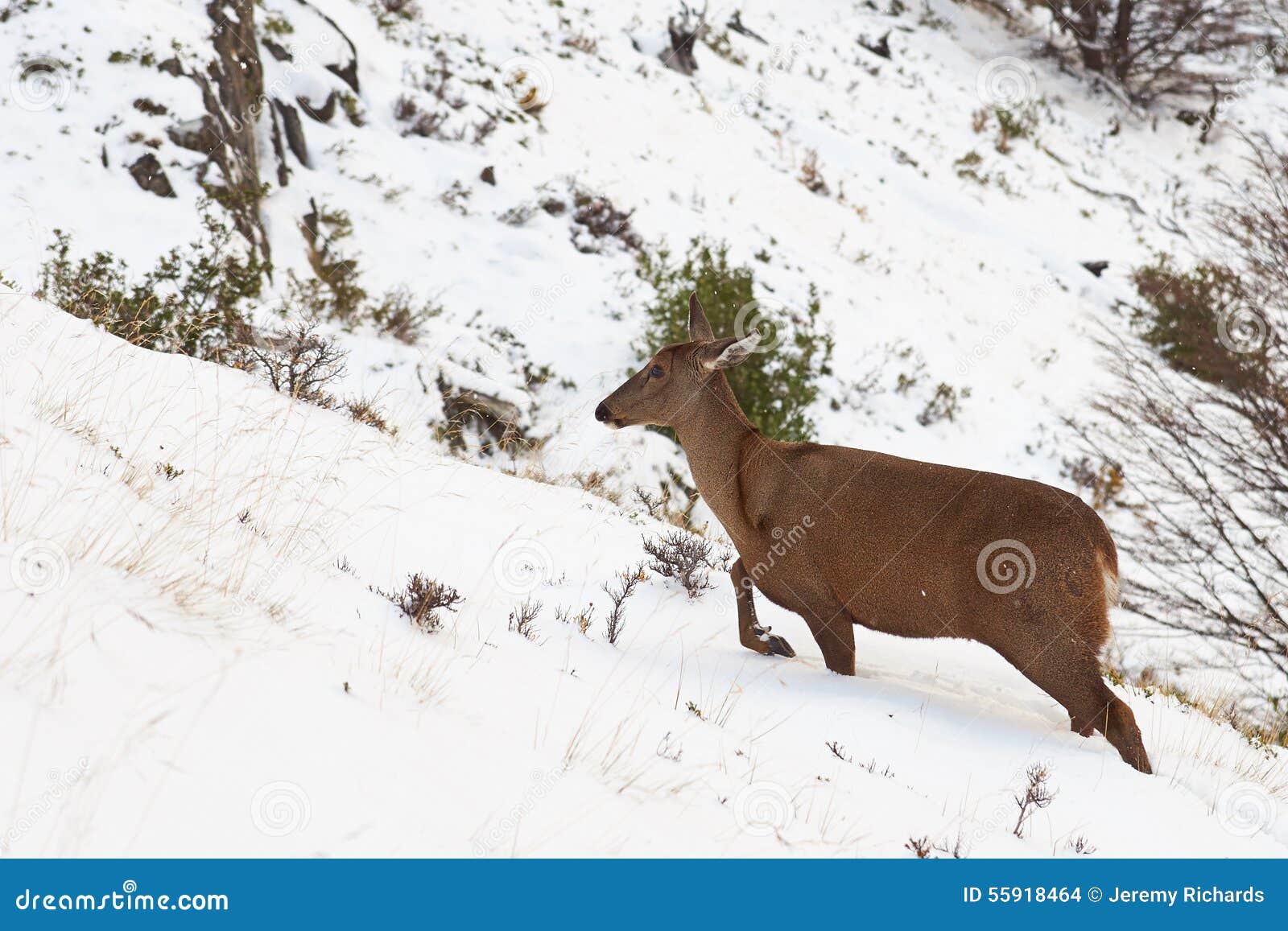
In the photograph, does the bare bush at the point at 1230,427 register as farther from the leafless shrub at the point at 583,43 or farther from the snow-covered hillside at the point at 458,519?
the leafless shrub at the point at 583,43

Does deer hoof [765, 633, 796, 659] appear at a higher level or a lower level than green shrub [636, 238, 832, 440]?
higher

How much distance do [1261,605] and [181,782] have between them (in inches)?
326

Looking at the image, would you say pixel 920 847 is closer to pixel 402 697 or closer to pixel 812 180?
pixel 402 697

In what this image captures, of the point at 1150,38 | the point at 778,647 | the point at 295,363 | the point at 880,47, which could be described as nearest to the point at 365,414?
the point at 295,363

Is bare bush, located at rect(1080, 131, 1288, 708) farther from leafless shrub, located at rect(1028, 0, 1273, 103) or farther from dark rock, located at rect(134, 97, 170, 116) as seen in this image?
leafless shrub, located at rect(1028, 0, 1273, 103)

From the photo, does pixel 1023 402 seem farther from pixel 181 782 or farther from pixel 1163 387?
pixel 181 782

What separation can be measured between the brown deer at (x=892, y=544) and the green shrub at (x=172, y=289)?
4.12m

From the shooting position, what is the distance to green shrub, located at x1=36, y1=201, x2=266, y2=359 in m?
7.66

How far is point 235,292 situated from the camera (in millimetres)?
8852

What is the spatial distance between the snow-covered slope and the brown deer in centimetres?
31

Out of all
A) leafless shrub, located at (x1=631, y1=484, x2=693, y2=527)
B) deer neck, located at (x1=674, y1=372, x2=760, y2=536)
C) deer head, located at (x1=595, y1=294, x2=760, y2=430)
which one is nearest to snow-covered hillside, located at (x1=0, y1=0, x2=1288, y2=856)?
leafless shrub, located at (x1=631, y1=484, x2=693, y2=527)

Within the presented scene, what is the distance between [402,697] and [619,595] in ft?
7.45

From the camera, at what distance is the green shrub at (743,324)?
10391mm
